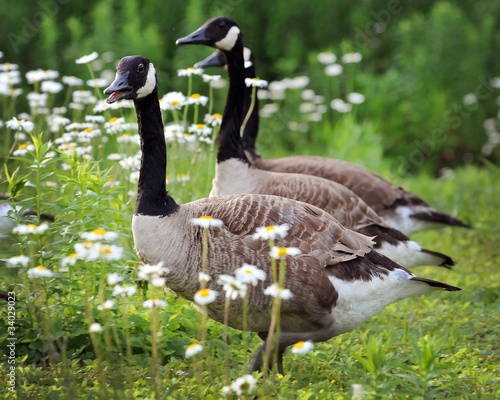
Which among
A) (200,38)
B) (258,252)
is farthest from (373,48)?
(258,252)

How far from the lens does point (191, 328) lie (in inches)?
202

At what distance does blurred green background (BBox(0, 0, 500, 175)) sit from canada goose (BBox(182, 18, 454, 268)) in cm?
393

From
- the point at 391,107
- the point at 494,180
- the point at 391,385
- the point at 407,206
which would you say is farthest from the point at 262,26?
the point at 391,385

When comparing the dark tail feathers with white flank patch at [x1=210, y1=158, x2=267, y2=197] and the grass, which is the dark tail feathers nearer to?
the grass

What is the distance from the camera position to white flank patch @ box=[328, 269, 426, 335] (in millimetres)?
4633

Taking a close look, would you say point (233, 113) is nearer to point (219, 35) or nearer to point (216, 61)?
point (219, 35)

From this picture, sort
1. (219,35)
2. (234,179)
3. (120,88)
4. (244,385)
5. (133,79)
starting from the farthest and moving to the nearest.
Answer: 1. (219,35)
2. (234,179)
3. (133,79)
4. (120,88)
5. (244,385)

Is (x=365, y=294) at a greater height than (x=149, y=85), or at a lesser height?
lesser

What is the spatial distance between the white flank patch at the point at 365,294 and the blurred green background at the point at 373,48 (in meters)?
5.67

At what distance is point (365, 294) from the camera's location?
469cm

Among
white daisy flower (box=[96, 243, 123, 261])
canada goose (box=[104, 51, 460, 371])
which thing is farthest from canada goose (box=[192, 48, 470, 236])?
white daisy flower (box=[96, 243, 123, 261])

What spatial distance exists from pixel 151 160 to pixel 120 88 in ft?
1.69

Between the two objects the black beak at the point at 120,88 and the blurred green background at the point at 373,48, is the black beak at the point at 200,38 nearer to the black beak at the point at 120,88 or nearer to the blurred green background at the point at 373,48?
the black beak at the point at 120,88

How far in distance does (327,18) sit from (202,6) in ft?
6.51
